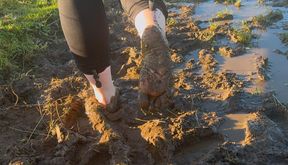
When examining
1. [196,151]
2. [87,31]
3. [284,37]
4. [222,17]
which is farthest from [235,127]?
[222,17]

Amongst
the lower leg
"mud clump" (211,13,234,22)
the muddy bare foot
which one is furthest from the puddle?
"mud clump" (211,13,234,22)

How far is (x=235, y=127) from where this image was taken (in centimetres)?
303

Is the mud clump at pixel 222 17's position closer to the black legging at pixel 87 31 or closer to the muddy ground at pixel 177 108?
the muddy ground at pixel 177 108

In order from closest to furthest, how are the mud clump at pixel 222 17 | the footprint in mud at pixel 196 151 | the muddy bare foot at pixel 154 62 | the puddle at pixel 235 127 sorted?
the muddy bare foot at pixel 154 62 < the footprint in mud at pixel 196 151 < the puddle at pixel 235 127 < the mud clump at pixel 222 17

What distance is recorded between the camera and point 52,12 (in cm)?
497

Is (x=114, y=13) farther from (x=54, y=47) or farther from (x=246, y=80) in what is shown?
(x=246, y=80)

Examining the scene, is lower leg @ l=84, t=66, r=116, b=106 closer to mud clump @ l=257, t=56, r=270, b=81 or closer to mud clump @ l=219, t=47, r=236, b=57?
mud clump @ l=257, t=56, r=270, b=81

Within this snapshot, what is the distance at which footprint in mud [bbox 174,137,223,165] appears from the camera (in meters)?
2.71

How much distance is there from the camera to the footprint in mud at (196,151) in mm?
2707

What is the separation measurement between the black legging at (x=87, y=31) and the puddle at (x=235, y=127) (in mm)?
937

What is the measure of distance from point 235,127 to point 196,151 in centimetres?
37

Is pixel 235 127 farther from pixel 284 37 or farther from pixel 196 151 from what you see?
pixel 284 37

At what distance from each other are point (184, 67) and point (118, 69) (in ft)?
1.84

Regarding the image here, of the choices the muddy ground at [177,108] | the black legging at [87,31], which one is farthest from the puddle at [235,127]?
the black legging at [87,31]
